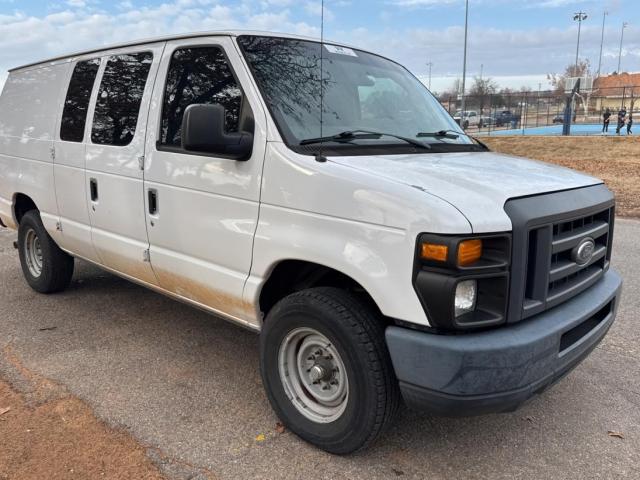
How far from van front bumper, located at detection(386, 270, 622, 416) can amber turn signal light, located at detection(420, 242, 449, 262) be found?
13.8 inches

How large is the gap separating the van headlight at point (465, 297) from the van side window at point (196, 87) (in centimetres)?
163

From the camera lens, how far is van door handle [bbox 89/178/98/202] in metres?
4.38

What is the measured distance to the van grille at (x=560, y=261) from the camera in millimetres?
2594

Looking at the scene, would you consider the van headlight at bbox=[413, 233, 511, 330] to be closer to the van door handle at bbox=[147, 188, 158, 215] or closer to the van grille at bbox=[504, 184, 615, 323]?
the van grille at bbox=[504, 184, 615, 323]

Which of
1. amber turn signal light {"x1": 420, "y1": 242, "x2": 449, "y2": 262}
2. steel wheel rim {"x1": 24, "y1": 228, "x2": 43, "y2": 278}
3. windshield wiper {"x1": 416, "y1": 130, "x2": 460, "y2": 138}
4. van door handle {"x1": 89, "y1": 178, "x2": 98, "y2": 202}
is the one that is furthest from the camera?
steel wheel rim {"x1": 24, "y1": 228, "x2": 43, "y2": 278}

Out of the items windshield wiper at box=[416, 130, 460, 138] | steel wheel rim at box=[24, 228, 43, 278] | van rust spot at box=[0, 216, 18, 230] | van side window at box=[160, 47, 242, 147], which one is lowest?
steel wheel rim at box=[24, 228, 43, 278]

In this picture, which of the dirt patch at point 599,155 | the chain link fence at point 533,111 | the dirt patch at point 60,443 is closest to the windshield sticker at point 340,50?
the dirt patch at point 60,443

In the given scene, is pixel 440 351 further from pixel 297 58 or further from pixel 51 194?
pixel 51 194

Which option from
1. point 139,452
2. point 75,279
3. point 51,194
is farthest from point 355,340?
point 75,279

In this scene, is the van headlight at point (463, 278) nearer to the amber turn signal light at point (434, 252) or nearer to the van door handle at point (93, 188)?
the amber turn signal light at point (434, 252)

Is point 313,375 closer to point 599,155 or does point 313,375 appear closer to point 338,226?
point 338,226

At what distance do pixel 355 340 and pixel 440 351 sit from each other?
428mm

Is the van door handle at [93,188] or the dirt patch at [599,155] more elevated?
the van door handle at [93,188]

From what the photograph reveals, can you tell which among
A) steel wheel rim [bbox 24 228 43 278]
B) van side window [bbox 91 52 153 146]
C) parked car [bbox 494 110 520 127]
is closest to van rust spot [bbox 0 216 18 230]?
steel wheel rim [bbox 24 228 43 278]
